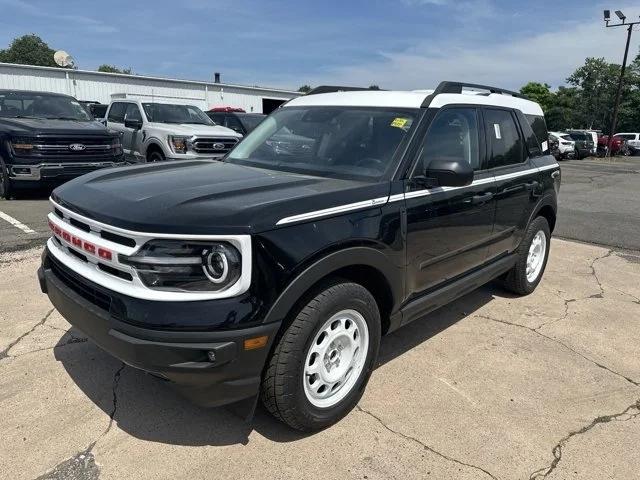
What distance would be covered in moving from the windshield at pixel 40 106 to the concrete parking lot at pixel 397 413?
5934mm

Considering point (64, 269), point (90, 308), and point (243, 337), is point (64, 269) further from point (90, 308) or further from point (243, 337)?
point (243, 337)

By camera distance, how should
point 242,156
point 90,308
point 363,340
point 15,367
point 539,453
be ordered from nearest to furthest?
point 90,308 → point 539,453 → point 363,340 → point 15,367 → point 242,156

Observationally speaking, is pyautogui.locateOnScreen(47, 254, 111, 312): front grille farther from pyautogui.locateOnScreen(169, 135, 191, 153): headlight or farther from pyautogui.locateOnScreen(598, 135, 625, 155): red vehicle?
pyautogui.locateOnScreen(598, 135, 625, 155): red vehicle

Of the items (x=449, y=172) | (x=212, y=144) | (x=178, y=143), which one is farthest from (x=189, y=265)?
(x=212, y=144)

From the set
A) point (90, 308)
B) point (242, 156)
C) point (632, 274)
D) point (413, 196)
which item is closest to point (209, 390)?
point (90, 308)

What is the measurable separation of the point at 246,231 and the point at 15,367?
2.19 meters

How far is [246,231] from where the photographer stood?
2.22 m

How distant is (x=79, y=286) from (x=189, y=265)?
795 mm

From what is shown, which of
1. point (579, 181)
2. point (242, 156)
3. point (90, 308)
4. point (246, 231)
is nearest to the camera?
point (246, 231)

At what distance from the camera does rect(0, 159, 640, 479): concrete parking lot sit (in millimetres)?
2543

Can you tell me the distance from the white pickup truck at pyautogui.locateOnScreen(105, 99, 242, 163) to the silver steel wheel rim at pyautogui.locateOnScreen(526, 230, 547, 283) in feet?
18.9

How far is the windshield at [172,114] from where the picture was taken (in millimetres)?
10672

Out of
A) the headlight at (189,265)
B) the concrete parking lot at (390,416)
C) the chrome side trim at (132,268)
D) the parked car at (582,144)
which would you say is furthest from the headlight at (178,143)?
the parked car at (582,144)

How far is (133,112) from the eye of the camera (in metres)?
11.0
